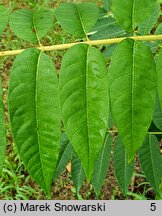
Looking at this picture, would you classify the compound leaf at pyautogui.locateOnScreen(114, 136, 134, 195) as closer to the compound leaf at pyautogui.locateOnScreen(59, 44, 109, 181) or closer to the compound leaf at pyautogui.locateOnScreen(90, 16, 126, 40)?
the compound leaf at pyautogui.locateOnScreen(90, 16, 126, 40)

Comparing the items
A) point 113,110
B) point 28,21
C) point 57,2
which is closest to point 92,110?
point 113,110

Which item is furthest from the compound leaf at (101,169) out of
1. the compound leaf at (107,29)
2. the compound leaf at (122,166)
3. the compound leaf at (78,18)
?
the compound leaf at (78,18)

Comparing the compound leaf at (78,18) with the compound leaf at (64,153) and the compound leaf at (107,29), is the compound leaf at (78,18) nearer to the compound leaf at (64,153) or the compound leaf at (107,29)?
the compound leaf at (107,29)

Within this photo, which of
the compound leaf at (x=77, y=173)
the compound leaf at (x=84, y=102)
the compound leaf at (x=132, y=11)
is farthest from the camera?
the compound leaf at (x=77, y=173)

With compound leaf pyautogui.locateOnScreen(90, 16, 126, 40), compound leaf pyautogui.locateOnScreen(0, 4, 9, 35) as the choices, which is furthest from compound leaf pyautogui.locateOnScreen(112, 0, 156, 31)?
compound leaf pyautogui.locateOnScreen(90, 16, 126, 40)

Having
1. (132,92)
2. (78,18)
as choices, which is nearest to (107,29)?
(78,18)
